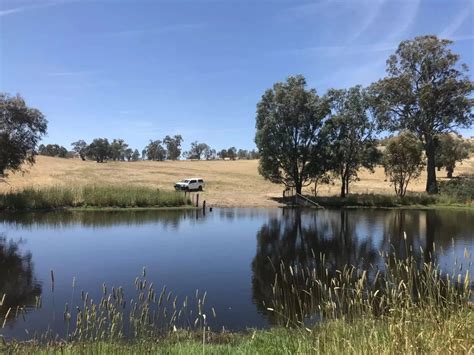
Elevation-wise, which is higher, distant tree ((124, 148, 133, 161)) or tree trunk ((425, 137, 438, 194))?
distant tree ((124, 148, 133, 161))

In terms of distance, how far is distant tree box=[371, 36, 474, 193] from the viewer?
5484 centimetres

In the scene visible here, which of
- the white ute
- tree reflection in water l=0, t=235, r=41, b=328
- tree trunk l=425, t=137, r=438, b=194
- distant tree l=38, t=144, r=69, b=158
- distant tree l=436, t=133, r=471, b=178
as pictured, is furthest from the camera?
distant tree l=38, t=144, r=69, b=158

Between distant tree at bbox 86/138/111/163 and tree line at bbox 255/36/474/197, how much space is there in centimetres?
8711

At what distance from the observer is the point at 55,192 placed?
4156 cm

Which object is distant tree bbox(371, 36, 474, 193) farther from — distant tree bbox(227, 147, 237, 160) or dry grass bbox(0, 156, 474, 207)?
distant tree bbox(227, 147, 237, 160)

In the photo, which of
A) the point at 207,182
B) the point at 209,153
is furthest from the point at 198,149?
the point at 207,182

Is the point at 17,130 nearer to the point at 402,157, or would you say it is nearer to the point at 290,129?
the point at 290,129

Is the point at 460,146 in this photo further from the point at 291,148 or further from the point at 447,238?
the point at 447,238

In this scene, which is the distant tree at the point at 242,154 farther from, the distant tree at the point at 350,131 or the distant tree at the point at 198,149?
the distant tree at the point at 350,131

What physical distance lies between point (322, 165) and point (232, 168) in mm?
54162

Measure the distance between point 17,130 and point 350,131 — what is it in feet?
114

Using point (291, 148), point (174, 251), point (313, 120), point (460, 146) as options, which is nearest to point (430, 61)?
point (313, 120)

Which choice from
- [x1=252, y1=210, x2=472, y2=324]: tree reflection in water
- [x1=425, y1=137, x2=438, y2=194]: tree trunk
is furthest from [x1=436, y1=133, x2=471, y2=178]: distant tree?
[x1=252, y1=210, x2=472, y2=324]: tree reflection in water

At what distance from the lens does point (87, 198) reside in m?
42.1
